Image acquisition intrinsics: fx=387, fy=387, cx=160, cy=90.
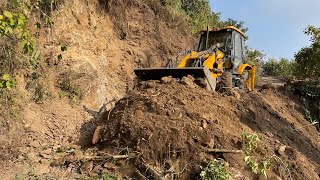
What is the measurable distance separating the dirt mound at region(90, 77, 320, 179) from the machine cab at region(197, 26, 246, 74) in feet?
8.04

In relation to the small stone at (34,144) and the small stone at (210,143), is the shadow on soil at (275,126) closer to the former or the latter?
the small stone at (210,143)

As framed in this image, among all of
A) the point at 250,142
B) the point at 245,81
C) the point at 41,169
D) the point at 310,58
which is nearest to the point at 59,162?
the point at 41,169

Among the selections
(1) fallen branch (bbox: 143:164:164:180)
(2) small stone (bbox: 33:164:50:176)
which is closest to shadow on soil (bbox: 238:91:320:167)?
(1) fallen branch (bbox: 143:164:164:180)

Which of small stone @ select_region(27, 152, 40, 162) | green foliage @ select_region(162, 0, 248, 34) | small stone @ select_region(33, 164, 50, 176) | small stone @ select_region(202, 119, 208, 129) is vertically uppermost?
green foliage @ select_region(162, 0, 248, 34)

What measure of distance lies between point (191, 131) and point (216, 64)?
4163 millimetres

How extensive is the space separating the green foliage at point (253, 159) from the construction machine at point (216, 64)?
242 centimetres

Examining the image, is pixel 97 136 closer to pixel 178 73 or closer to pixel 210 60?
pixel 178 73

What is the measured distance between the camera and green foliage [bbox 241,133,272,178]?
20.1 feet

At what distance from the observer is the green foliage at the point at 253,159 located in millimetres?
6121

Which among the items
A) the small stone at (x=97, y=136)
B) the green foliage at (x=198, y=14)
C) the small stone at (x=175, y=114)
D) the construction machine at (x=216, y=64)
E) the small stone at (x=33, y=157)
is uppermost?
the green foliage at (x=198, y=14)

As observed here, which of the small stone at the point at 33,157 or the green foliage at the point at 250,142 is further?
the small stone at the point at 33,157

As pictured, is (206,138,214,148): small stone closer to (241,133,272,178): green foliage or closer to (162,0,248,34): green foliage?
(241,133,272,178): green foliage

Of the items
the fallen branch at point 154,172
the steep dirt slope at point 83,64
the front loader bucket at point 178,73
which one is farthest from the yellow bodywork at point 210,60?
the fallen branch at point 154,172

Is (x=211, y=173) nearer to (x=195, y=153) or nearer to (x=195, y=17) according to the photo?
(x=195, y=153)
